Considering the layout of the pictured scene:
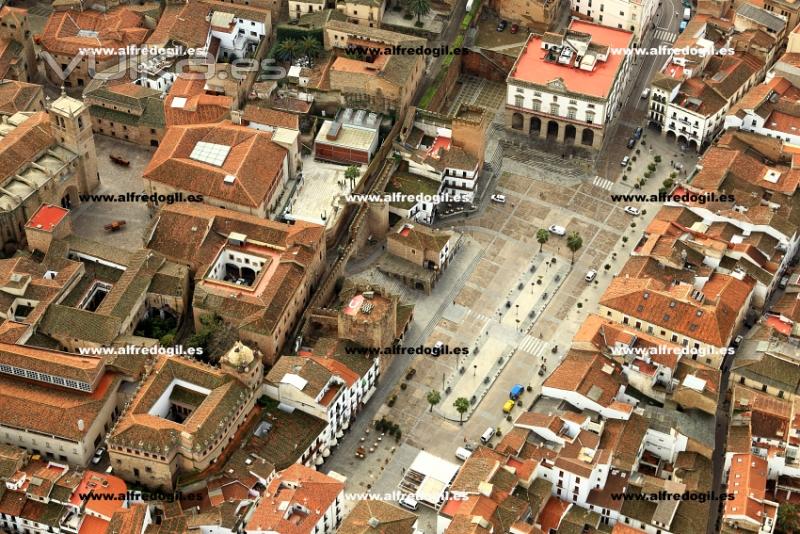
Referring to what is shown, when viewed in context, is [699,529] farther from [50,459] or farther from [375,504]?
[50,459]

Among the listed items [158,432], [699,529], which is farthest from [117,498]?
[699,529]

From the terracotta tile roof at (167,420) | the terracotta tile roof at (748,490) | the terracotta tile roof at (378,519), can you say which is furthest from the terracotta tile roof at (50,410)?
the terracotta tile roof at (748,490)

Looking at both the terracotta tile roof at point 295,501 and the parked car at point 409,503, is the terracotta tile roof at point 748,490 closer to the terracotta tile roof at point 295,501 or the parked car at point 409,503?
the parked car at point 409,503

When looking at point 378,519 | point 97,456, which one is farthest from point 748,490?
point 97,456

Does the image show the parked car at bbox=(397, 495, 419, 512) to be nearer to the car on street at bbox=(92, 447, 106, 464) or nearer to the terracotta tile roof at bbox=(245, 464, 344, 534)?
the terracotta tile roof at bbox=(245, 464, 344, 534)

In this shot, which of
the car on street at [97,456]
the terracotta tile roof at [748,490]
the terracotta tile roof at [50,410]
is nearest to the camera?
the terracotta tile roof at [748,490]

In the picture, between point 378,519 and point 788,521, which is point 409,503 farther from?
point 788,521
